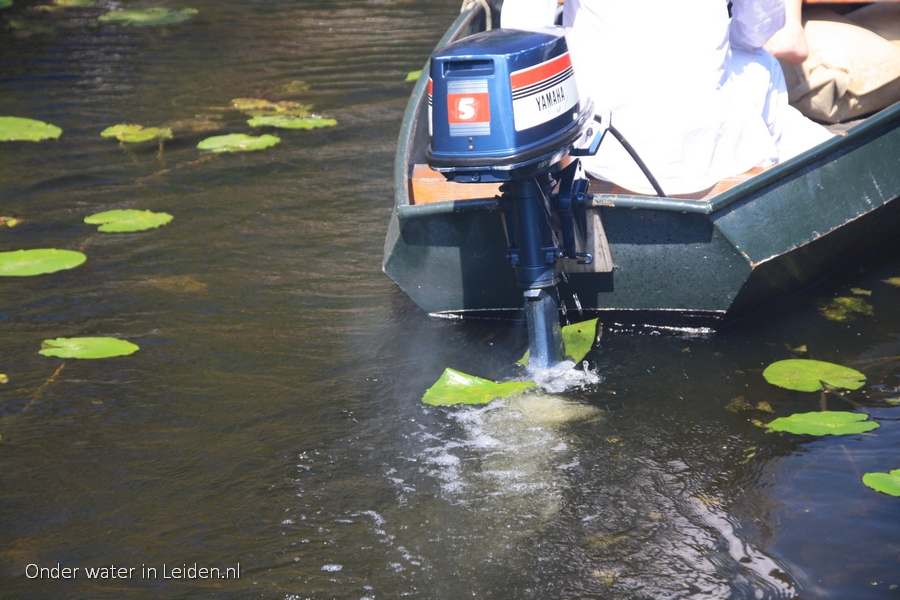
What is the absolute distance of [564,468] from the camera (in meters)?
2.38

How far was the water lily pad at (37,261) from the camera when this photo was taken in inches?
142

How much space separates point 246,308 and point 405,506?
1.38m

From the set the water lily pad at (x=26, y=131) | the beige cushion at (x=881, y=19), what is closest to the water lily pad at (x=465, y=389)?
the beige cushion at (x=881, y=19)

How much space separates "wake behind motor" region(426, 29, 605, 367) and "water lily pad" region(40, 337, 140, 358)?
54.2 inches

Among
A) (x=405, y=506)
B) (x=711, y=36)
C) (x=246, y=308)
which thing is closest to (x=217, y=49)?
(x=246, y=308)

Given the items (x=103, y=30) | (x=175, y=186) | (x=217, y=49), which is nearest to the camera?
(x=175, y=186)

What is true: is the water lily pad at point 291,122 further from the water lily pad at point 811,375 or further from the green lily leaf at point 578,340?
the water lily pad at point 811,375

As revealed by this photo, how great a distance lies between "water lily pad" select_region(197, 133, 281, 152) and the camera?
16.5 feet

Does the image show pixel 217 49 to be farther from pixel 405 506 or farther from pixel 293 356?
pixel 405 506

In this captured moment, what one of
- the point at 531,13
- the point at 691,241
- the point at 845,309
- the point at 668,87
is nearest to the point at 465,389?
the point at 691,241

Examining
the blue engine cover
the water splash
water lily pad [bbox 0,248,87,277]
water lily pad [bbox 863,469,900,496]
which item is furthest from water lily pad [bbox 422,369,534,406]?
water lily pad [bbox 0,248,87,277]

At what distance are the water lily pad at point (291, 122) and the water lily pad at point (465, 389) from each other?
118 inches

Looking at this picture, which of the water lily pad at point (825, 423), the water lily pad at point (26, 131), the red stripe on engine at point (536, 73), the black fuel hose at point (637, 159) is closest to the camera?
the red stripe on engine at point (536, 73)

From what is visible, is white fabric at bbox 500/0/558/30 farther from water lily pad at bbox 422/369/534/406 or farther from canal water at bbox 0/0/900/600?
water lily pad at bbox 422/369/534/406
